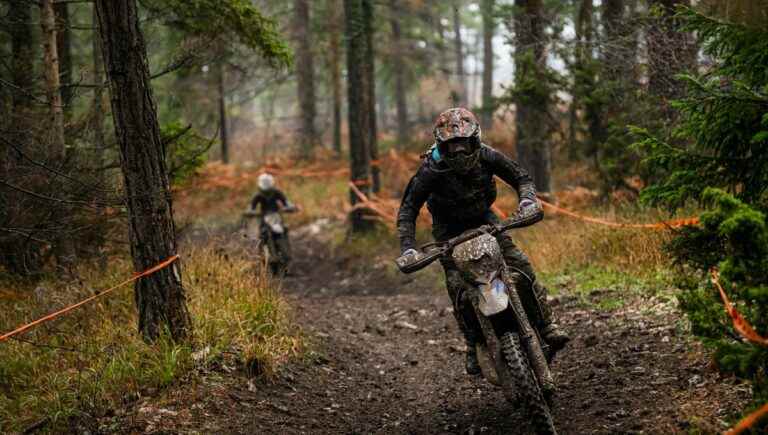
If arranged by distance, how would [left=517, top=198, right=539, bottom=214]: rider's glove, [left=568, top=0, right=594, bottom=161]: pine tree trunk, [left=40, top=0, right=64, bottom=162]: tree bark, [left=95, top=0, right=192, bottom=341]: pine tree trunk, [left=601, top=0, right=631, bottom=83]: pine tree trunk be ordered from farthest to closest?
[left=568, top=0, right=594, bottom=161]: pine tree trunk, [left=601, top=0, right=631, bottom=83]: pine tree trunk, [left=40, top=0, right=64, bottom=162]: tree bark, [left=95, top=0, right=192, bottom=341]: pine tree trunk, [left=517, top=198, right=539, bottom=214]: rider's glove

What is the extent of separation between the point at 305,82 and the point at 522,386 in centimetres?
2173

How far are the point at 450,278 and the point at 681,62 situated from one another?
6.39 metres

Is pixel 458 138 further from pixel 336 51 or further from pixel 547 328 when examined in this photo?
pixel 336 51

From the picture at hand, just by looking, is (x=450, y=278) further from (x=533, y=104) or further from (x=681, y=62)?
(x=533, y=104)

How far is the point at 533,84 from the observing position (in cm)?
1159

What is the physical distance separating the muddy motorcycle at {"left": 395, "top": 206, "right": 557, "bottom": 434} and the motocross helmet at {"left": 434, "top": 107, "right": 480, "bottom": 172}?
0.58 meters

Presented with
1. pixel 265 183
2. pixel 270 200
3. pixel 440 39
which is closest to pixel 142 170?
pixel 265 183

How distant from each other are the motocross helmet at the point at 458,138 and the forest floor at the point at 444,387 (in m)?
1.96

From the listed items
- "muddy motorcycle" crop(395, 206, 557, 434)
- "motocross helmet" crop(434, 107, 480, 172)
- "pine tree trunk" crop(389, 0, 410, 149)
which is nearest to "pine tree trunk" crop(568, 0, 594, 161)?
"motocross helmet" crop(434, 107, 480, 172)

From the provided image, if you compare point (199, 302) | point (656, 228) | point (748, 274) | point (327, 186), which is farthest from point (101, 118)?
point (327, 186)

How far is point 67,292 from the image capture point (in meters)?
7.03

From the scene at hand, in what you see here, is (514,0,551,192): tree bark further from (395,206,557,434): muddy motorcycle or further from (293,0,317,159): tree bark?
(293,0,317,159): tree bark

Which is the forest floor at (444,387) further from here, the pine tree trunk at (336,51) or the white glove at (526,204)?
the pine tree trunk at (336,51)

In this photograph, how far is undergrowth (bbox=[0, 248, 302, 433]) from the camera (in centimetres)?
534
